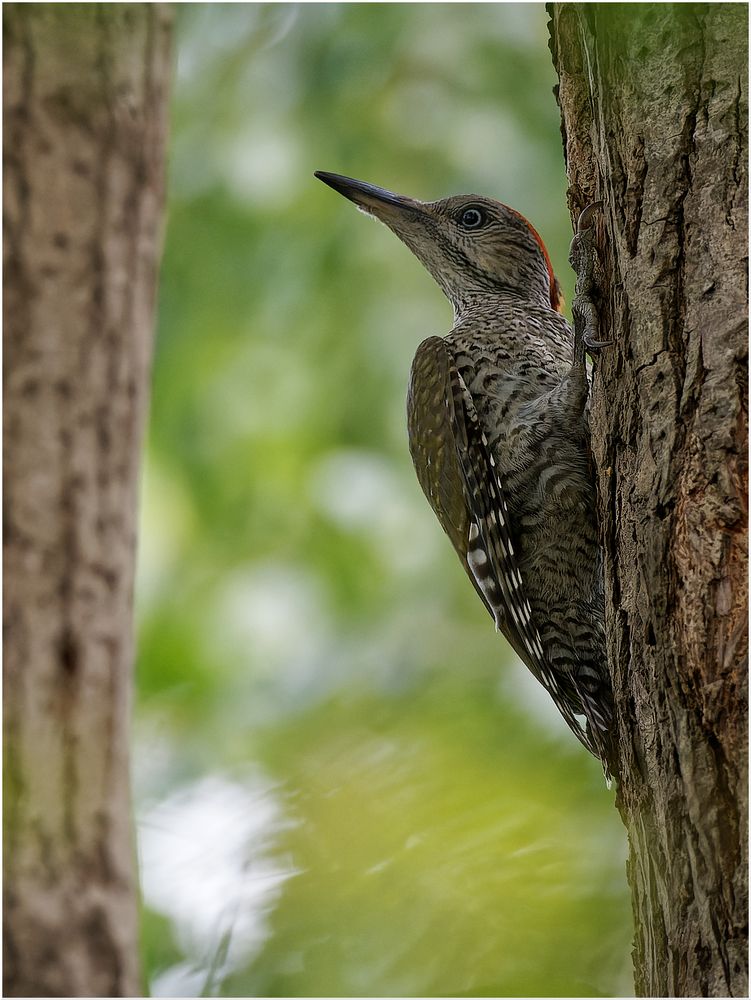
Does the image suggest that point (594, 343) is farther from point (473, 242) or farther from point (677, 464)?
point (473, 242)

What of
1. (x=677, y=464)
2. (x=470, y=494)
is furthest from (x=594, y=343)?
(x=470, y=494)

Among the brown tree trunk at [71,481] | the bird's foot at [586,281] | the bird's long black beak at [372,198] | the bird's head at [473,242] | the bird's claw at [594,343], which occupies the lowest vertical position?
the brown tree trunk at [71,481]

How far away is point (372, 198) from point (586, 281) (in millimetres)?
1623

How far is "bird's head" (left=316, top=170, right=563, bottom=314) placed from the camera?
154 inches

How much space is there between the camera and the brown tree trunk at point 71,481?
1.23 meters

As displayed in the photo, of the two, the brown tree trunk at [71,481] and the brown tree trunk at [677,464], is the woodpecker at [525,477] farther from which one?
the brown tree trunk at [71,481]

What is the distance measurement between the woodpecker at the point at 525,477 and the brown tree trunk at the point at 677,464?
43 centimetres

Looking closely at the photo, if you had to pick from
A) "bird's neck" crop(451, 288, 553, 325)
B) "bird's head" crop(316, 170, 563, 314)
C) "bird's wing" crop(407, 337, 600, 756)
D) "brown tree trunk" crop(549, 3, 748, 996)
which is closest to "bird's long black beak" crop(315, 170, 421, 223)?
"bird's head" crop(316, 170, 563, 314)

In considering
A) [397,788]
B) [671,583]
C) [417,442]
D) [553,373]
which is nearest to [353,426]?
[417,442]

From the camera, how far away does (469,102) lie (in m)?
4.84

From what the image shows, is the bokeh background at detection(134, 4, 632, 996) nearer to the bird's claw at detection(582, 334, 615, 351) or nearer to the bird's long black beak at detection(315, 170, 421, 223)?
the bird's long black beak at detection(315, 170, 421, 223)

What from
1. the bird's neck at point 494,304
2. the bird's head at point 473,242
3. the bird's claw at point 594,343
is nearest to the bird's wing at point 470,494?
the bird's neck at point 494,304

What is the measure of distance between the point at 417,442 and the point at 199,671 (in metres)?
1.43

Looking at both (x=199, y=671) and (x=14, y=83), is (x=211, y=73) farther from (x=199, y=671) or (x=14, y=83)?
(x=14, y=83)
